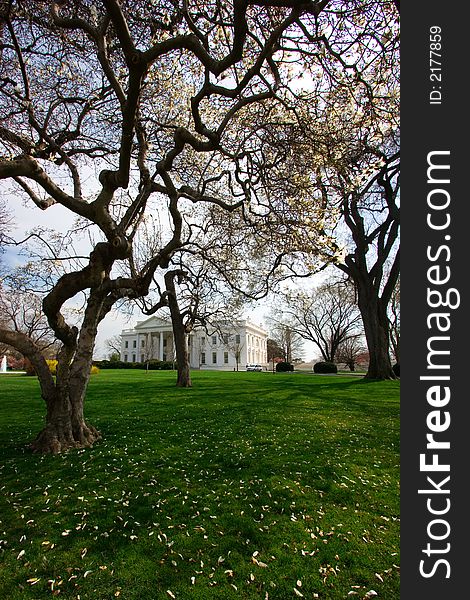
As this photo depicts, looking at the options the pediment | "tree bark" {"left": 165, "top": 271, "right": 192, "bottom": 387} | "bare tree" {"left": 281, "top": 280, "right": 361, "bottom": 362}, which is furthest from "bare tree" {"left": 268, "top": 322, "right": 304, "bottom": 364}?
"tree bark" {"left": 165, "top": 271, "right": 192, "bottom": 387}

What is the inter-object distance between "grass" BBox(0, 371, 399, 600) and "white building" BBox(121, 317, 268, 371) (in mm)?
64081

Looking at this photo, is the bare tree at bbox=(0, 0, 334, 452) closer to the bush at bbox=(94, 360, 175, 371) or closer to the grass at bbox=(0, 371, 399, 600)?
the grass at bbox=(0, 371, 399, 600)

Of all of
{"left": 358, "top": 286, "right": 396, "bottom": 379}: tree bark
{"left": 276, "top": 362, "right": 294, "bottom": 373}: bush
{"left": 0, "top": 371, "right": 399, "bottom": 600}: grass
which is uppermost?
{"left": 358, "top": 286, "right": 396, "bottom": 379}: tree bark

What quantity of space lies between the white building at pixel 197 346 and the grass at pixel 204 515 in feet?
210

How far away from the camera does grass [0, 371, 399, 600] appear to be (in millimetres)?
3113

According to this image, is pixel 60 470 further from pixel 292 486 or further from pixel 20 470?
pixel 292 486

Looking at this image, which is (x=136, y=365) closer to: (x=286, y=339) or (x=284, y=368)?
(x=284, y=368)

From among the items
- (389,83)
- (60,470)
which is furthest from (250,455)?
(389,83)

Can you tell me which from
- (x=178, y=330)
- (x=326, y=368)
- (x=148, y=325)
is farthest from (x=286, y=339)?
(x=178, y=330)

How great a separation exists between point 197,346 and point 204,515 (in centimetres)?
7594

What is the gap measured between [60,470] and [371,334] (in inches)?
820

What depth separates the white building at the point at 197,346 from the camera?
7656 centimetres

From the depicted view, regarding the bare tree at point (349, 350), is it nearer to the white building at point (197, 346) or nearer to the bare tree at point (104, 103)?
the white building at point (197, 346)

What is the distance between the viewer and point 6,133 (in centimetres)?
694
